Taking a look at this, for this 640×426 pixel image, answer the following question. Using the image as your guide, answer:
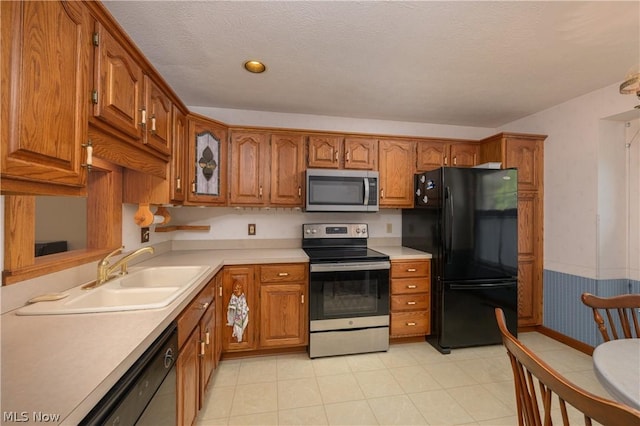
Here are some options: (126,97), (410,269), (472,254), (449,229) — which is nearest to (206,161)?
(126,97)

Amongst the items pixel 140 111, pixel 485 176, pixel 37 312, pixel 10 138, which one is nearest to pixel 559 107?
pixel 485 176

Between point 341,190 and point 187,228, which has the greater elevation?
point 341,190

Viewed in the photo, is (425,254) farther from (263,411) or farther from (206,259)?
(206,259)

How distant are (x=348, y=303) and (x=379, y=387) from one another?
679 millimetres

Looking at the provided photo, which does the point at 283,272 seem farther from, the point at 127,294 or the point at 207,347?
the point at 127,294

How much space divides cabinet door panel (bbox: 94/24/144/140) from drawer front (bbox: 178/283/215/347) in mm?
950

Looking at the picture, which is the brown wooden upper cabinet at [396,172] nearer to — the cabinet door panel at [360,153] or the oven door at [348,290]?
the cabinet door panel at [360,153]

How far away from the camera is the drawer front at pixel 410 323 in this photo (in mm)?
2549

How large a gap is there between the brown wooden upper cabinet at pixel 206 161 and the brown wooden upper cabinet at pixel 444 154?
2.08m

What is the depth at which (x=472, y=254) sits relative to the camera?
8.14 ft

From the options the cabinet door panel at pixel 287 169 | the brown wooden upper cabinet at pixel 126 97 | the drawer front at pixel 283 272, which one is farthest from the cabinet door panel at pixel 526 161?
the brown wooden upper cabinet at pixel 126 97

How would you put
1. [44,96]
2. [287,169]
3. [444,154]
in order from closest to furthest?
[44,96], [287,169], [444,154]

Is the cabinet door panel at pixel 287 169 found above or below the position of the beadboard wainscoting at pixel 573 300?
above

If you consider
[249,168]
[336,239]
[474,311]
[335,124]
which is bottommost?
[474,311]
